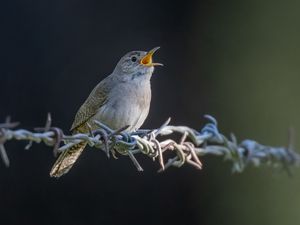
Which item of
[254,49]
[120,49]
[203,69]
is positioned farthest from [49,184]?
[254,49]

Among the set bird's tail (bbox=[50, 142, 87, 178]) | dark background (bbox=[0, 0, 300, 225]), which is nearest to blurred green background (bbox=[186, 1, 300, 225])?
dark background (bbox=[0, 0, 300, 225])

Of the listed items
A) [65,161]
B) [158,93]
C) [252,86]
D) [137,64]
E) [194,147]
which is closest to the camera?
[194,147]

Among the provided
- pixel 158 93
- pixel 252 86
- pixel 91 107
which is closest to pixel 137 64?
pixel 91 107

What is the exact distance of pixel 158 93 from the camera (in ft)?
26.3

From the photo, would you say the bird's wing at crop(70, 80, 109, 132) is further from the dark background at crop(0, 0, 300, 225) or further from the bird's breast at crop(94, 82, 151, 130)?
the dark background at crop(0, 0, 300, 225)

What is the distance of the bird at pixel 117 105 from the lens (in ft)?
17.1

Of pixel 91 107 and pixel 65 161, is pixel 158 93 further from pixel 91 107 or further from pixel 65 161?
pixel 65 161

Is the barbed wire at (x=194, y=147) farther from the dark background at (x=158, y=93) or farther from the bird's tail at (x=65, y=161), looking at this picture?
the dark background at (x=158, y=93)

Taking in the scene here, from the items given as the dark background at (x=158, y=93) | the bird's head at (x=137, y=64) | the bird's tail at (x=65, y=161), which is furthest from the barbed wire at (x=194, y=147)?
the dark background at (x=158, y=93)

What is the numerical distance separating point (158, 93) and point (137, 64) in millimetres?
2286

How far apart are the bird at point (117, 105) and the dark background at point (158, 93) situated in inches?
77.8

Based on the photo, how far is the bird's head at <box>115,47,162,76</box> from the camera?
5.63 metres
